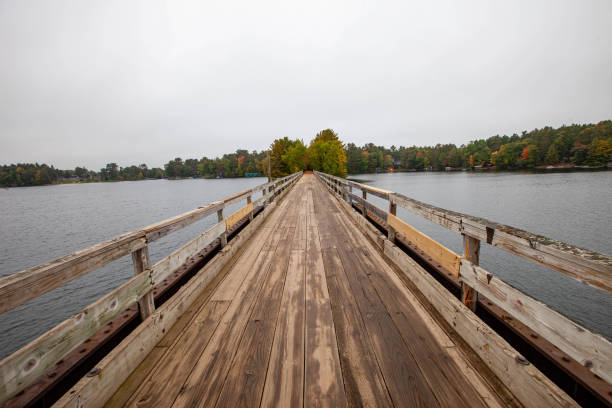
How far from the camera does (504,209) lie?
19.5 meters

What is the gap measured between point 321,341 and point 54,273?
2.03m

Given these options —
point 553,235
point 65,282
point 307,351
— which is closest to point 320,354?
point 307,351

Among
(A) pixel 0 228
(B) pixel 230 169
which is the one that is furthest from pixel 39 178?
(A) pixel 0 228

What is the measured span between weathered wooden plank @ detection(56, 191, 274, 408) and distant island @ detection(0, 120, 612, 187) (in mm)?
45641

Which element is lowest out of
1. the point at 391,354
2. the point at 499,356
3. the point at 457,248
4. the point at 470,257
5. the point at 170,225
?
the point at 457,248

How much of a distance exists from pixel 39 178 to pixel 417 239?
16557 centimetres

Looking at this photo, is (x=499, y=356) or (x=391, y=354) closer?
(x=499, y=356)

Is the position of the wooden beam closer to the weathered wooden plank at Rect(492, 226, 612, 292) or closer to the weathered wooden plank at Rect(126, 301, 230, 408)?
the weathered wooden plank at Rect(492, 226, 612, 292)

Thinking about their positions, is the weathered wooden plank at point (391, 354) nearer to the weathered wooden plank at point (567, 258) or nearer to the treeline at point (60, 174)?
the weathered wooden plank at point (567, 258)

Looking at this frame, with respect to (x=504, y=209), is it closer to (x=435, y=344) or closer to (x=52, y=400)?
(x=435, y=344)

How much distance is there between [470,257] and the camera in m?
2.19

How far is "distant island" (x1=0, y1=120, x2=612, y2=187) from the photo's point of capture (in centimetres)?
5473

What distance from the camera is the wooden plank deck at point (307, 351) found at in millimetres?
1705

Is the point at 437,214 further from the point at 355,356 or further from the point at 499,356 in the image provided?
the point at 355,356
